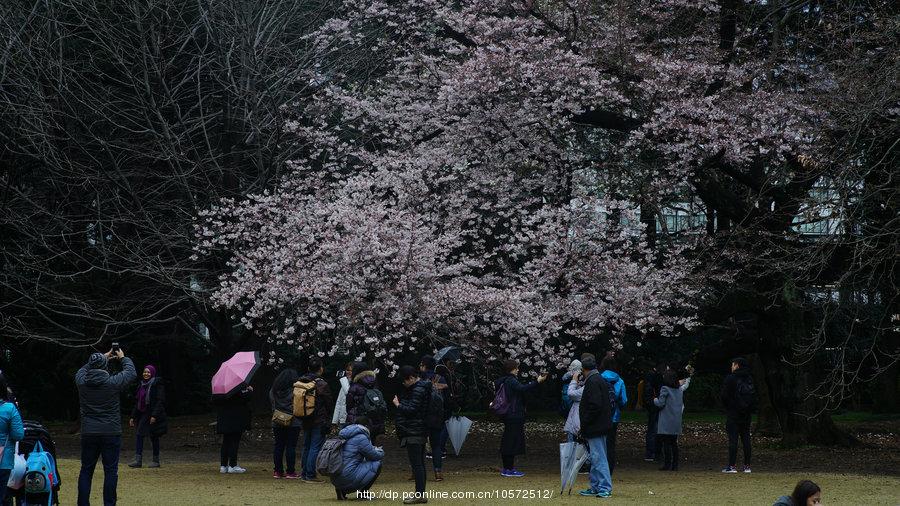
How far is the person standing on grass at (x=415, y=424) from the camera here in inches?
459

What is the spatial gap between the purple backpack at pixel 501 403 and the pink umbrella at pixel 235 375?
345 centimetres

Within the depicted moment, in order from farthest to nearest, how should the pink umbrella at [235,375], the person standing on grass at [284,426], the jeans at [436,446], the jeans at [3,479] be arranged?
the pink umbrella at [235,375], the person standing on grass at [284,426], the jeans at [436,446], the jeans at [3,479]

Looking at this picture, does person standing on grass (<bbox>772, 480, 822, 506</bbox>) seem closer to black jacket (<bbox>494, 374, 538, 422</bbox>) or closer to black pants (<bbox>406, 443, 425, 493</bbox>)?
black pants (<bbox>406, 443, 425, 493</bbox>)

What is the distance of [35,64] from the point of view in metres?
19.6

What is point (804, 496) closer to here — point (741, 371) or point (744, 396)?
point (744, 396)

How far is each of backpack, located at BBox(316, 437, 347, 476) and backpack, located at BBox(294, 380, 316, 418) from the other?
99.1 inches

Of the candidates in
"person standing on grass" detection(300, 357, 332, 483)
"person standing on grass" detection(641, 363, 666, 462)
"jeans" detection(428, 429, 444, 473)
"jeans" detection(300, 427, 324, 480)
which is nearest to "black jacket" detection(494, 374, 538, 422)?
"jeans" detection(428, 429, 444, 473)

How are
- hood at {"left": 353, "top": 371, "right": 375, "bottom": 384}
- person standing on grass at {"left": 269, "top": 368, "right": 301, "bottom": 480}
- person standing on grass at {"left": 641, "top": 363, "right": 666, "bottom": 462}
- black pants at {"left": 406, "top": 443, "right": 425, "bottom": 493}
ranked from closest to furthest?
black pants at {"left": 406, "top": 443, "right": 425, "bottom": 493}, hood at {"left": 353, "top": 371, "right": 375, "bottom": 384}, person standing on grass at {"left": 269, "top": 368, "right": 301, "bottom": 480}, person standing on grass at {"left": 641, "top": 363, "right": 666, "bottom": 462}

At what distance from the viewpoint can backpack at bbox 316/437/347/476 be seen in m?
11.7

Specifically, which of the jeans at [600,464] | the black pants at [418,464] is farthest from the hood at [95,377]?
the jeans at [600,464]

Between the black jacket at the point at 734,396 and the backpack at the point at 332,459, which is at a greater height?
the black jacket at the point at 734,396

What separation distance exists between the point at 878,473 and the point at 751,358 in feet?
32.9

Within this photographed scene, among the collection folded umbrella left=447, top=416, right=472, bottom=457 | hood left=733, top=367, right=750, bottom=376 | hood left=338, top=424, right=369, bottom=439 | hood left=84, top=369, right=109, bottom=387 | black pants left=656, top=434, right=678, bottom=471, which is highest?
hood left=733, top=367, right=750, bottom=376

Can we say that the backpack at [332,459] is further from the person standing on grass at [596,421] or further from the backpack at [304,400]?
the person standing on grass at [596,421]
